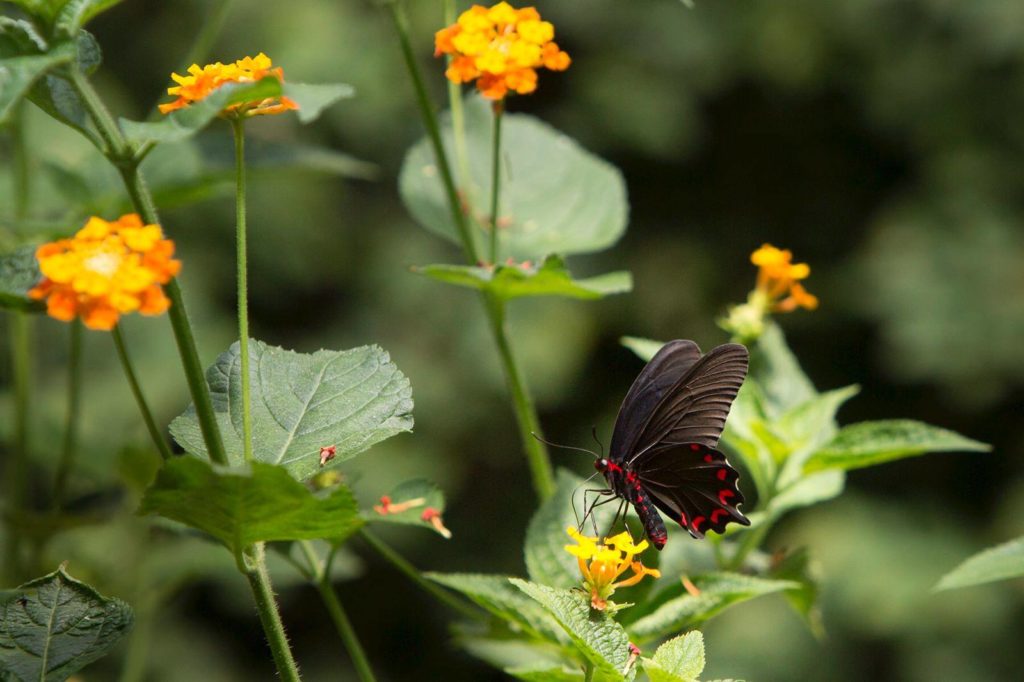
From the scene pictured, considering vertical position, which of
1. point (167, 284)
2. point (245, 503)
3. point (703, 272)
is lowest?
point (703, 272)

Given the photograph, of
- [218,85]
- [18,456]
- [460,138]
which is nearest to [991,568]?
[218,85]

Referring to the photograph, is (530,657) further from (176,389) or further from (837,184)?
(837,184)

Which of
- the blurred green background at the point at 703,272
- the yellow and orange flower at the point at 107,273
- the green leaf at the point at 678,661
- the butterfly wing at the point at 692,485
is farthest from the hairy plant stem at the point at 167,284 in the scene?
the blurred green background at the point at 703,272

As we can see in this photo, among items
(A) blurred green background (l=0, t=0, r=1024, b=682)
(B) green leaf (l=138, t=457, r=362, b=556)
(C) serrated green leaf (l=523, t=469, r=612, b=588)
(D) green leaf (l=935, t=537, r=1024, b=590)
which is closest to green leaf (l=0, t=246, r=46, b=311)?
(B) green leaf (l=138, t=457, r=362, b=556)

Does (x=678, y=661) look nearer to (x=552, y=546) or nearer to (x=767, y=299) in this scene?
(x=552, y=546)

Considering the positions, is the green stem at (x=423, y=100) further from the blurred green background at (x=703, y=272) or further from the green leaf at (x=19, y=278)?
the blurred green background at (x=703, y=272)

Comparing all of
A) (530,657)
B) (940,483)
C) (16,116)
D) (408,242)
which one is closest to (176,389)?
(408,242)

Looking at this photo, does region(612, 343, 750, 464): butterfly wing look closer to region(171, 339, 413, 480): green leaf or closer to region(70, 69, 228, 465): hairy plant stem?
region(171, 339, 413, 480): green leaf
